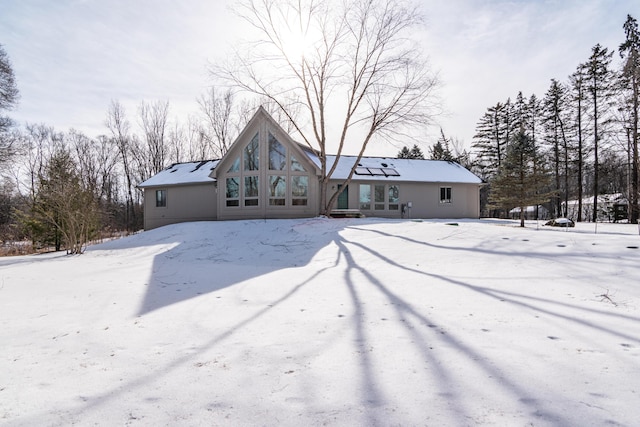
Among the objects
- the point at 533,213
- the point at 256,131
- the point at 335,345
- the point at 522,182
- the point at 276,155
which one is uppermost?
the point at 256,131

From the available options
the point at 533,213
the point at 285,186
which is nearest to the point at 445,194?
the point at 285,186

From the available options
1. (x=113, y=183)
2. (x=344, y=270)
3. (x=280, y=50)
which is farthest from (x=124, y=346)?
(x=113, y=183)

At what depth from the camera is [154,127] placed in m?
32.7

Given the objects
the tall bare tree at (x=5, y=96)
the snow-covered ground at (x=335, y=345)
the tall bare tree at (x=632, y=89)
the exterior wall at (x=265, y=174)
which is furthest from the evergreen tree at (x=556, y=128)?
the tall bare tree at (x=5, y=96)

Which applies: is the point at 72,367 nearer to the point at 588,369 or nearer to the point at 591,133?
the point at 588,369

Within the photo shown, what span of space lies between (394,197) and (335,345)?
18.0 metres

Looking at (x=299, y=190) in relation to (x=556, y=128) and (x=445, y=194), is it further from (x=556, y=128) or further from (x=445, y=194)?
(x=556, y=128)

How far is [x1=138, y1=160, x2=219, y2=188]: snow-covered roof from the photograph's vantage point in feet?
63.4

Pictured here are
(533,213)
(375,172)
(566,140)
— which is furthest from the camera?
(533,213)

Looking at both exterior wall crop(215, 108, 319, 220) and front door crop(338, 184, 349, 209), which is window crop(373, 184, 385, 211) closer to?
front door crop(338, 184, 349, 209)

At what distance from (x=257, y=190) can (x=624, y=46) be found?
26128 millimetres

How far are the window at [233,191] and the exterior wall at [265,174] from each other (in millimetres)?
48

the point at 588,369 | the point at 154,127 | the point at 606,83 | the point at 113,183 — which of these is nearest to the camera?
the point at 588,369

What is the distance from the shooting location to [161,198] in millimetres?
20547
